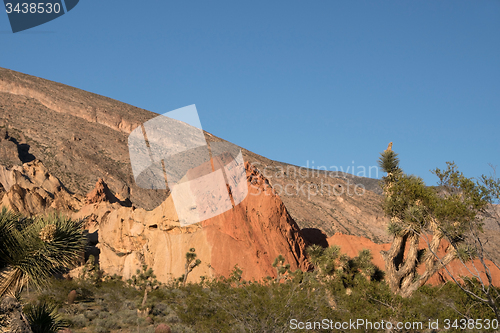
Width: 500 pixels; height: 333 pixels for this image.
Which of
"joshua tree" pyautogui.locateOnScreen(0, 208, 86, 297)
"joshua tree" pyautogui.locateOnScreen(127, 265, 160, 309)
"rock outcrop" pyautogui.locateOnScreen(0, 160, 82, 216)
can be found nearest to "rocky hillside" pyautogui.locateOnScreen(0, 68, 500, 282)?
"rock outcrop" pyautogui.locateOnScreen(0, 160, 82, 216)

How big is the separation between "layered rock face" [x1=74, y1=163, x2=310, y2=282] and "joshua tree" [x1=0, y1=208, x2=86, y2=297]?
61.6 ft

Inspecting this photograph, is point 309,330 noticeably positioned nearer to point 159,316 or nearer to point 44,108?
point 159,316

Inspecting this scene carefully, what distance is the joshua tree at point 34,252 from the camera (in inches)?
251

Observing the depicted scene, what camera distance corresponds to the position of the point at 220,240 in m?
26.0

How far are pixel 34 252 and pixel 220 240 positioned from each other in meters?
19.9

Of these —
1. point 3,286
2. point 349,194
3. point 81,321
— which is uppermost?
Answer: point 349,194

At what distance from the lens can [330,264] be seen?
21.3 meters

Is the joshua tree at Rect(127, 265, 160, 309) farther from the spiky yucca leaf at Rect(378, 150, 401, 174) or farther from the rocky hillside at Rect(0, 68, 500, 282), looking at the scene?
the spiky yucca leaf at Rect(378, 150, 401, 174)

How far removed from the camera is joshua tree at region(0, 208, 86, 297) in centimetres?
637

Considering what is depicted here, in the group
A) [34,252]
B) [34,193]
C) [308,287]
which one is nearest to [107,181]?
[34,193]

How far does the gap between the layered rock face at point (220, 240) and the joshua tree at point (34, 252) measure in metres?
18.8

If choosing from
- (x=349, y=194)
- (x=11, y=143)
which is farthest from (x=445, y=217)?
(x=349, y=194)

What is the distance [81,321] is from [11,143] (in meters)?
39.0

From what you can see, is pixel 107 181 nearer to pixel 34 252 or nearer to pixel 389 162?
pixel 389 162
